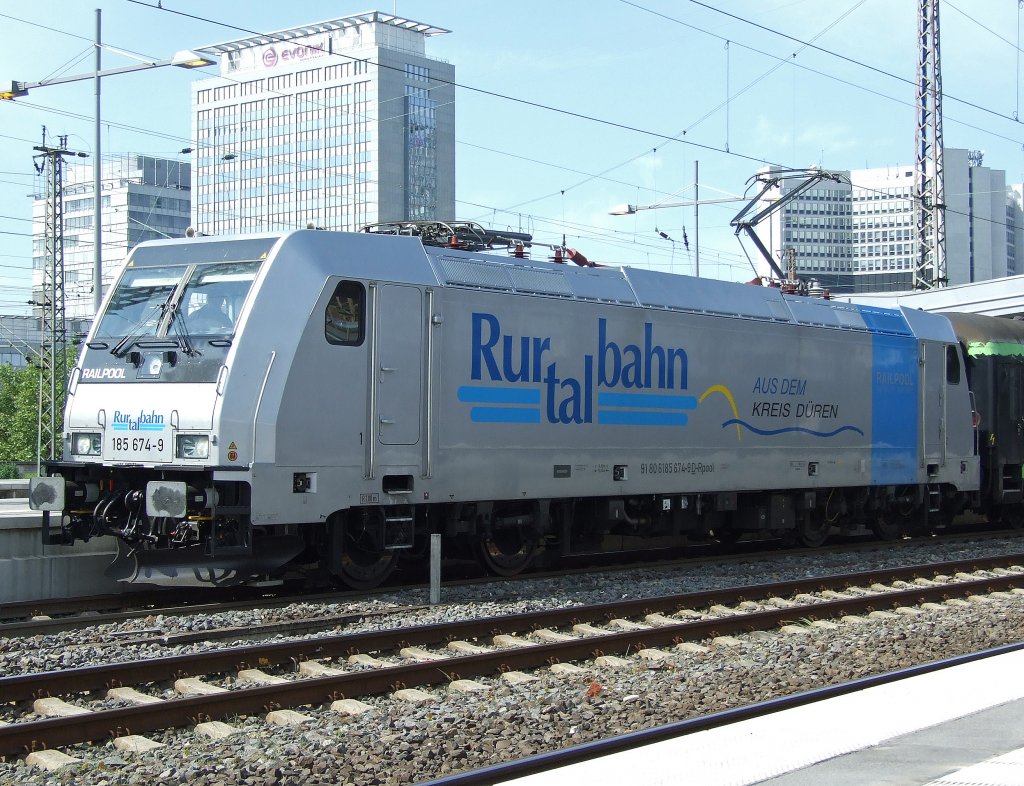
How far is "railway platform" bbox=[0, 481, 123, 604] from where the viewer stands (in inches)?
508

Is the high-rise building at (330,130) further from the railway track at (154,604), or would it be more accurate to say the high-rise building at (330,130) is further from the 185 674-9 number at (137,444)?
the 185 674-9 number at (137,444)

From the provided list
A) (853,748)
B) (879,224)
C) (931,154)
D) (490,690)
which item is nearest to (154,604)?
(490,690)

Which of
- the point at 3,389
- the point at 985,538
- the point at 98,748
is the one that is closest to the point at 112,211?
A: the point at 3,389

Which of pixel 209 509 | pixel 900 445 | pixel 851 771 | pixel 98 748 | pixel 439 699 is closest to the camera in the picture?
pixel 851 771

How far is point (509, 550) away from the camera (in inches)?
578

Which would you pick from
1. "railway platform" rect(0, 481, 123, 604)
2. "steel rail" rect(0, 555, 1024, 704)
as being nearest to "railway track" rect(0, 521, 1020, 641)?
"railway platform" rect(0, 481, 123, 604)

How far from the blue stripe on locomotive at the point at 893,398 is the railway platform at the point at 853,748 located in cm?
1134

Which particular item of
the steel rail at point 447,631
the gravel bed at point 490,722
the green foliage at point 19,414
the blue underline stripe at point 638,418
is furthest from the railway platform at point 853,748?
the green foliage at point 19,414

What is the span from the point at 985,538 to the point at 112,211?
141 meters

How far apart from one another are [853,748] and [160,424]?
7639 millimetres

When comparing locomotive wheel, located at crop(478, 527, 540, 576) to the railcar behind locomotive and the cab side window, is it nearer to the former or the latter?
the railcar behind locomotive

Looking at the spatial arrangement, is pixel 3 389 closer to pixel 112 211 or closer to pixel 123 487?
pixel 123 487

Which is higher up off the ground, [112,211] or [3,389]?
[112,211]

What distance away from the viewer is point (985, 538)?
2094 centimetres
